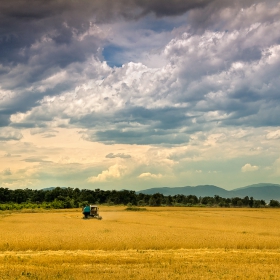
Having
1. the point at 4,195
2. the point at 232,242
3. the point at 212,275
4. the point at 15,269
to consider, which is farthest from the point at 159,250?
the point at 4,195

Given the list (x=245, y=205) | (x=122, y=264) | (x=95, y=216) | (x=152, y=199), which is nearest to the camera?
(x=122, y=264)

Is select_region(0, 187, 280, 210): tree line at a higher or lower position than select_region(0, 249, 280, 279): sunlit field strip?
higher

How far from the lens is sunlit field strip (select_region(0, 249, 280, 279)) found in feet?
71.0

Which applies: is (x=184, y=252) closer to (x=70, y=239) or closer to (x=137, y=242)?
(x=137, y=242)

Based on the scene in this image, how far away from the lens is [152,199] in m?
171

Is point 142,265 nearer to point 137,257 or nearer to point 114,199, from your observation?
point 137,257

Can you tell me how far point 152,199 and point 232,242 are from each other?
136990 mm

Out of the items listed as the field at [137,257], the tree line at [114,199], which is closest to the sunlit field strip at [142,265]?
the field at [137,257]

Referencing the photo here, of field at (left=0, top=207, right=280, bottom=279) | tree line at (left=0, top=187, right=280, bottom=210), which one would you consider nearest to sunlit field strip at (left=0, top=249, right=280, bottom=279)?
field at (left=0, top=207, right=280, bottom=279)

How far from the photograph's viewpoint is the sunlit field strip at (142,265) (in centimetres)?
2164

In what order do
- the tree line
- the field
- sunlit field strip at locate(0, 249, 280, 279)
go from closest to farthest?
sunlit field strip at locate(0, 249, 280, 279) → the field → the tree line

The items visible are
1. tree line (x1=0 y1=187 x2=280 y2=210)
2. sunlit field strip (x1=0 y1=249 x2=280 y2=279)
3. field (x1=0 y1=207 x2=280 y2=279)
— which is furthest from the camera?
tree line (x1=0 y1=187 x2=280 y2=210)

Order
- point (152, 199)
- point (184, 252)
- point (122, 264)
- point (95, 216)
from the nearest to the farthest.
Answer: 1. point (122, 264)
2. point (184, 252)
3. point (95, 216)
4. point (152, 199)

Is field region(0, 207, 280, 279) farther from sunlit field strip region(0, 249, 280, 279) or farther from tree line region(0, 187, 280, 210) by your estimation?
tree line region(0, 187, 280, 210)
